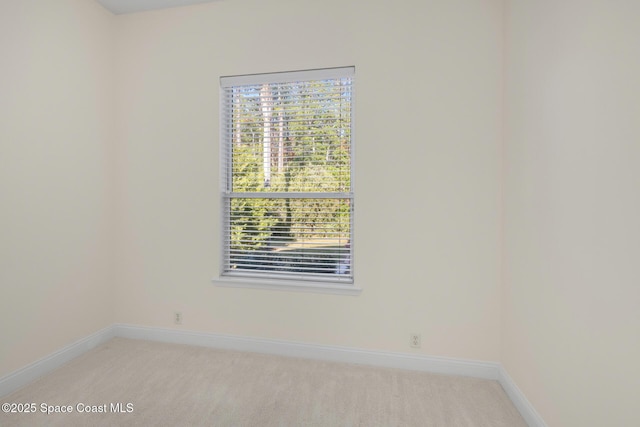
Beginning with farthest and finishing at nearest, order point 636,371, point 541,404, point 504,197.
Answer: point 504,197, point 541,404, point 636,371

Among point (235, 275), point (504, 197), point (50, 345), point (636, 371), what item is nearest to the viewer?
point (636, 371)

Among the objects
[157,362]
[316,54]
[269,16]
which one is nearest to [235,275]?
[157,362]

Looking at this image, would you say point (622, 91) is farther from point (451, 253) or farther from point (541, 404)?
point (541, 404)

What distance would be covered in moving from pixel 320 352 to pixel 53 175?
255cm

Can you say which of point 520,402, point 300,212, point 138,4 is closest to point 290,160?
point 300,212

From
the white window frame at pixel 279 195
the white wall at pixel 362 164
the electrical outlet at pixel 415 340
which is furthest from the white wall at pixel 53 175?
the electrical outlet at pixel 415 340

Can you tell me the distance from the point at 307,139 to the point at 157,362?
2.22 metres

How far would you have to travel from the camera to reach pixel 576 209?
4.84ft

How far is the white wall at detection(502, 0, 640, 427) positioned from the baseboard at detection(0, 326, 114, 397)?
11.1 ft

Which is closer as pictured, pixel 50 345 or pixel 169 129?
pixel 50 345

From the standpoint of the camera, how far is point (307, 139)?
2.76 metres

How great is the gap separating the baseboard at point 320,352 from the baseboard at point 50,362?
19 cm

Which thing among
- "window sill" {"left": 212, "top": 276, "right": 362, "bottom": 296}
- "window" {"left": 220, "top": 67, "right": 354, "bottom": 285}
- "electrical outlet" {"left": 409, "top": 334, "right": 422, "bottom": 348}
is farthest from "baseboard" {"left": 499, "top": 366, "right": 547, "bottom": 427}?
"window" {"left": 220, "top": 67, "right": 354, "bottom": 285}

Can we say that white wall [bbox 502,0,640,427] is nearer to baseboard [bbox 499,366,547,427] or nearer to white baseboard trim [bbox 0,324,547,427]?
baseboard [bbox 499,366,547,427]
